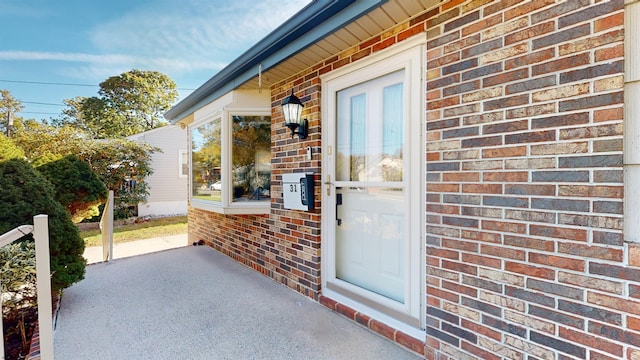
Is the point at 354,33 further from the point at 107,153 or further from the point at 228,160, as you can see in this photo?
the point at 107,153

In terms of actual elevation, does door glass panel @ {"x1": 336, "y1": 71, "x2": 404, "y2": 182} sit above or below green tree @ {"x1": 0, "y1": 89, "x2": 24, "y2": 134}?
below

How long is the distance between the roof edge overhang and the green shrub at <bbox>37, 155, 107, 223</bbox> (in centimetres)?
224

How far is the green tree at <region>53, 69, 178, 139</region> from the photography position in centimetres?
2044

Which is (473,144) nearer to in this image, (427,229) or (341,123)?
(427,229)

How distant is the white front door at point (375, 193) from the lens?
7.85ft

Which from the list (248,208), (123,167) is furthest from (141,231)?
(248,208)

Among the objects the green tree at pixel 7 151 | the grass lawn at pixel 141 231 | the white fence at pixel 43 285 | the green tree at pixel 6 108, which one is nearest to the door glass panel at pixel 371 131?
the white fence at pixel 43 285

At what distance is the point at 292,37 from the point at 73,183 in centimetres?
375

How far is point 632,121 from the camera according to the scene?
142 cm

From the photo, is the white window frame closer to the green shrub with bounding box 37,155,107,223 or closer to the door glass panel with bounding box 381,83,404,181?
the green shrub with bounding box 37,155,107,223

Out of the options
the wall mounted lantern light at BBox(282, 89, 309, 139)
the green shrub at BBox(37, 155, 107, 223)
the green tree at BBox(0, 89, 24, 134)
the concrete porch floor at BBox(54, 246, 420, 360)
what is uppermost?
the green tree at BBox(0, 89, 24, 134)

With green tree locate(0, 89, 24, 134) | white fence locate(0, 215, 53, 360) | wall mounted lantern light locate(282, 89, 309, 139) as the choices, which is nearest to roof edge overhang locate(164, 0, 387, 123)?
wall mounted lantern light locate(282, 89, 309, 139)

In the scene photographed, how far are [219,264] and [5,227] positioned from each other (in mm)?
2480

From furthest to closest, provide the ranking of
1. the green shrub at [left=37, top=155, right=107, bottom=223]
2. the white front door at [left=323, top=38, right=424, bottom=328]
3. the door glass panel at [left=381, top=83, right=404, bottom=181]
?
the green shrub at [left=37, top=155, right=107, bottom=223]
the door glass panel at [left=381, top=83, right=404, bottom=181]
the white front door at [left=323, top=38, right=424, bottom=328]
